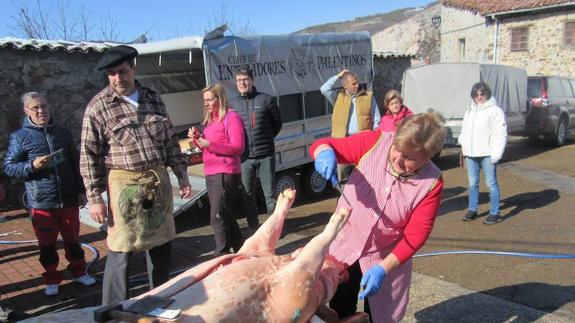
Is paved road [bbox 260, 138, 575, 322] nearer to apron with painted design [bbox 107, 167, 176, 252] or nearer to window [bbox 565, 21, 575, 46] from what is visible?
apron with painted design [bbox 107, 167, 176, 252]

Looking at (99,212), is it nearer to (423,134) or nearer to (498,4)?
(423,134)

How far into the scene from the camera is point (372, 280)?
7.36 feet

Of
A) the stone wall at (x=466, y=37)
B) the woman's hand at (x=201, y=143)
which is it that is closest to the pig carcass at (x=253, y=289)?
the woman's hand at (x=201, y=143)

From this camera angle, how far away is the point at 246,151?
16.3ft

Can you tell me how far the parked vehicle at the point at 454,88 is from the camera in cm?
1116

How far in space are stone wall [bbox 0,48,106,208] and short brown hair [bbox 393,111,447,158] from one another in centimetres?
675

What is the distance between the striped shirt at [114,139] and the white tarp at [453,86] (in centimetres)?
970

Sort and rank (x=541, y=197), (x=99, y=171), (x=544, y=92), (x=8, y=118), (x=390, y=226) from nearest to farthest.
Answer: (x=390, y=226) → (x=99, y=171) → (x=8, y=118) → (x=541, y=197) → (x=544, y=92)

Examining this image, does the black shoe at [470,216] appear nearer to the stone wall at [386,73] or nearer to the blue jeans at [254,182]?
the blue jeans at [254,182]

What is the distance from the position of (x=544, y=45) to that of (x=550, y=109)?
351 inches

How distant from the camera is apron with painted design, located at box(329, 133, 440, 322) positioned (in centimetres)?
238

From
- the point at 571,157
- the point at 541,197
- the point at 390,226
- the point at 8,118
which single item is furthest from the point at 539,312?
the point at 571,157

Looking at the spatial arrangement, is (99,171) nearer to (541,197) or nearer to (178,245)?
(178,245)

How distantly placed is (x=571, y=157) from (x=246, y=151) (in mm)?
9688
